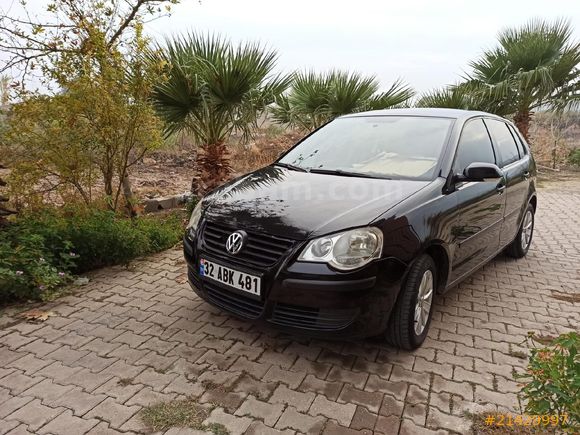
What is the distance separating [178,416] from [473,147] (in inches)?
116

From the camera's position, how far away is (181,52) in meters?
5.29

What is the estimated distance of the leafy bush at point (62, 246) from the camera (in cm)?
347

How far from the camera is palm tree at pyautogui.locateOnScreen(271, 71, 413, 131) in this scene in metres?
7.59

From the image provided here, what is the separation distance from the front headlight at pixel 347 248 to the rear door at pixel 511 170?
2059mm

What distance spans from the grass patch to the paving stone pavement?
0.05m

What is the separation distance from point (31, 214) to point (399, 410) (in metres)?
3.86

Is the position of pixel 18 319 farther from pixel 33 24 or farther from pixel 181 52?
pixel 181 52

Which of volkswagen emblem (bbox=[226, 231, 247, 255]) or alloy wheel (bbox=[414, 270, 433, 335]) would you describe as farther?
alloy wheel (bbox=[414, 270, 433, 335])

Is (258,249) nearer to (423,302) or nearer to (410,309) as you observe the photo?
(410,309)

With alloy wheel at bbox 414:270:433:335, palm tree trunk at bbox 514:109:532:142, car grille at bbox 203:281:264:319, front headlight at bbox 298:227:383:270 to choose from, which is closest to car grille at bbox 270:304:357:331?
car grille at bbox 203:281:264:319

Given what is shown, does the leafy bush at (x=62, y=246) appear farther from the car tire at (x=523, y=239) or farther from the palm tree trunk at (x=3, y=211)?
the car tire at (x=523, y=239)

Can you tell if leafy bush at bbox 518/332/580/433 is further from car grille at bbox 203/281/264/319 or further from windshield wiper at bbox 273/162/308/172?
windshield wiper at bbox 273/162/308/172

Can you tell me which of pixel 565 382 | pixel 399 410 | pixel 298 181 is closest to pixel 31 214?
pixel 298 181

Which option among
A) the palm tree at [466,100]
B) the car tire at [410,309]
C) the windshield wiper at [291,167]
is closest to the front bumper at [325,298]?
the car tire at [410,309]
